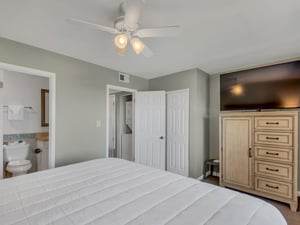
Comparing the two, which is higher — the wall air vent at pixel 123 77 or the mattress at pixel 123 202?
the wall air vent at pixel 123 77

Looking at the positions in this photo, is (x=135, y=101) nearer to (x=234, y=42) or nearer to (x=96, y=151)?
(x=96, y=151)

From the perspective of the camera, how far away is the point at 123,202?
1.13 m

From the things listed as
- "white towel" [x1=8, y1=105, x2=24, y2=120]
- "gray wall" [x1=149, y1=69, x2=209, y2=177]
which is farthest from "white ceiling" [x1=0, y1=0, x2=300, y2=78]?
"white towel" [x1=8, y1=105, x2=24, y2=120]

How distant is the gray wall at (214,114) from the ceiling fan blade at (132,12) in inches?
108

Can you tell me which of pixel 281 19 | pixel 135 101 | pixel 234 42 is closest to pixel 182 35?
pixel 234 42

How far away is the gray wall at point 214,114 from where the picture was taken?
12.1 feet

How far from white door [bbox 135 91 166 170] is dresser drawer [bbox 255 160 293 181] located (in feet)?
5.78

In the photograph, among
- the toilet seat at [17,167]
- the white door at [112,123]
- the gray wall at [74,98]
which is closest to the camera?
the gray wall at [74,98]

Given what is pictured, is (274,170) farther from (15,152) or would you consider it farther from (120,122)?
(15,152)

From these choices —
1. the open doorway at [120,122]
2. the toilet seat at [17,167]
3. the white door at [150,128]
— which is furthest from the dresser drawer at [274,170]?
the toilet seat at [17,167]

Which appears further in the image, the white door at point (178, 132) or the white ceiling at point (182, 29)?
the white door at point (178, 132)

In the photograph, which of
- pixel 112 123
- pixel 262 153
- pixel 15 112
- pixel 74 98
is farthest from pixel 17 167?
pixel 262 153

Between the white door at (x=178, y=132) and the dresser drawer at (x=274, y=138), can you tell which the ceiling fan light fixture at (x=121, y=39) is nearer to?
the white door at (x=178, y=132)

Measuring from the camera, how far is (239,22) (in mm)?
1765
